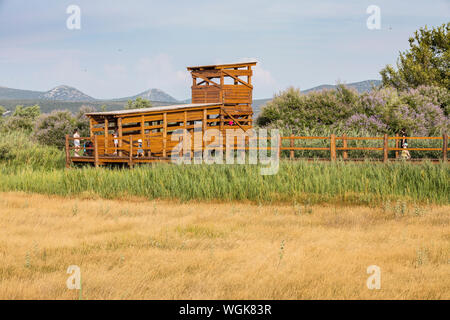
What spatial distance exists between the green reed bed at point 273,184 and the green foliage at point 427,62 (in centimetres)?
2706

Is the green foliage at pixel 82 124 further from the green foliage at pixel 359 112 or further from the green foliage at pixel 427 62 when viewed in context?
the green foliage at pixel 427 62

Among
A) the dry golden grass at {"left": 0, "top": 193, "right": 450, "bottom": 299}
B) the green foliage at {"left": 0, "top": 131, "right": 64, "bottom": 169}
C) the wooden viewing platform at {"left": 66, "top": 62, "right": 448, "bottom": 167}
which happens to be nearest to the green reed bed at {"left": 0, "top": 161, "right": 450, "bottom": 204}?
the dry golden grass at {"left": 0, "top": 193, "right": 450, "bottom": 299}

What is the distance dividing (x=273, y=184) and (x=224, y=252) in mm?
5696

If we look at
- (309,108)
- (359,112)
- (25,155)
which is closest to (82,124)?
(25,155)

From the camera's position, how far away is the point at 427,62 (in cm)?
3784

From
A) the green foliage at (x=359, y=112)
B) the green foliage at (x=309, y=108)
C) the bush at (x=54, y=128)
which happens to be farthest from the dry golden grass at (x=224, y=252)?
the bush at (x=54, y=128)

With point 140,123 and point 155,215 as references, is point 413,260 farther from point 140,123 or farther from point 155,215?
point 140,123

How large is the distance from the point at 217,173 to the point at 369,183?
13.5 ft

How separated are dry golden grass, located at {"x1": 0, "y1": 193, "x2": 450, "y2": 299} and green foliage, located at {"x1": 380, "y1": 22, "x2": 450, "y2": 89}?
29.8 meters

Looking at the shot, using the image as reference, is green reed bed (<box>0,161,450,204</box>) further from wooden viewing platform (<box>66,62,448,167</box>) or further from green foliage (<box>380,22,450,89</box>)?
green foliage (<box>380,22,450,89</box>)

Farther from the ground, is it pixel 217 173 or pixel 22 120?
pixel 22 120

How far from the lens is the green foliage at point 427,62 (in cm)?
3675

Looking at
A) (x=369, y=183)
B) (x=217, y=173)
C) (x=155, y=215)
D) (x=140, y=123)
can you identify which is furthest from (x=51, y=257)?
(x=140, y=123)

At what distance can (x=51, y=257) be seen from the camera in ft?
21.6
